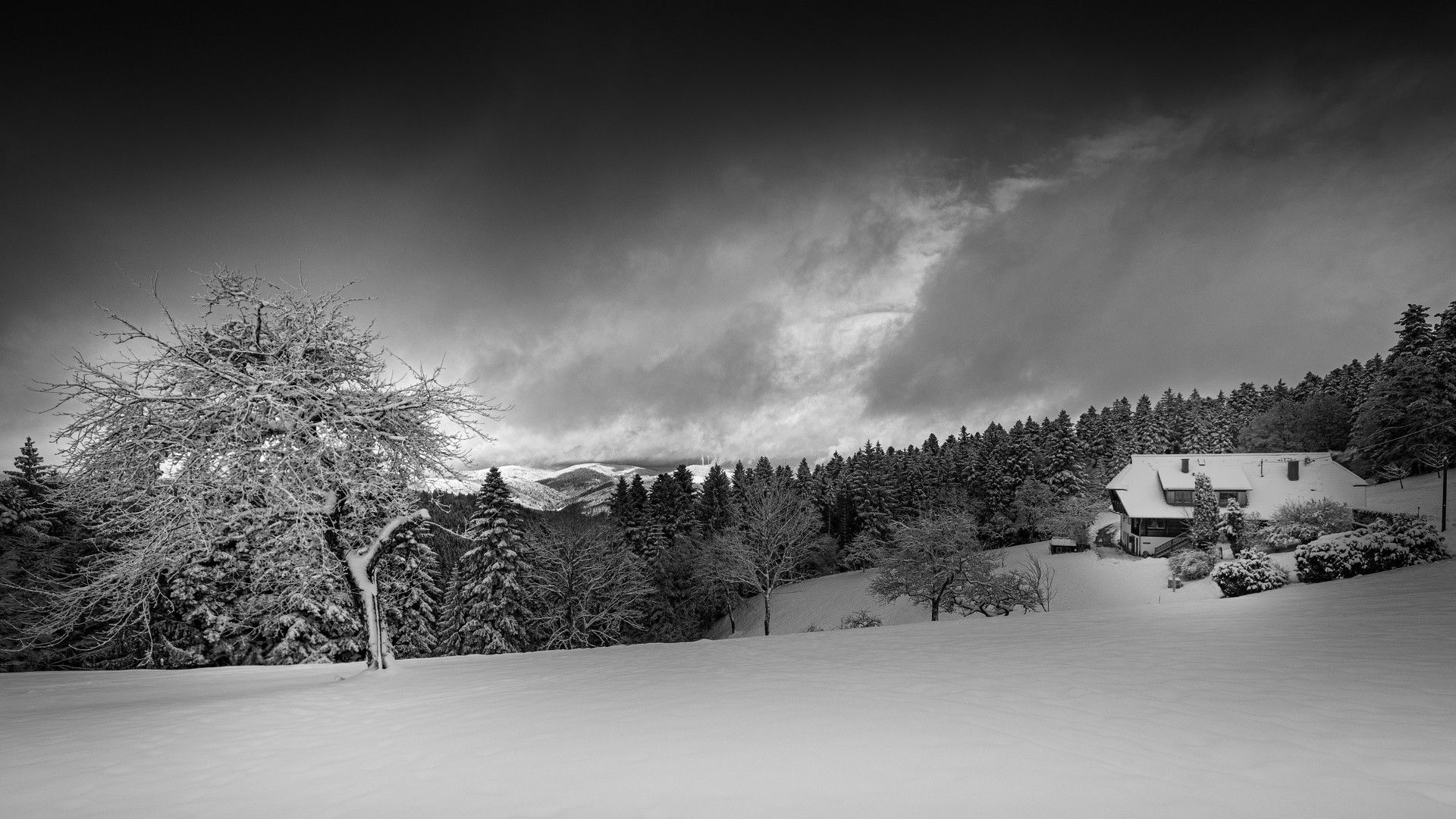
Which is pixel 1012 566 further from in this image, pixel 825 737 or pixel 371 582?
pixel 825 737

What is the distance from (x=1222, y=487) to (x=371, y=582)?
55.9 metres

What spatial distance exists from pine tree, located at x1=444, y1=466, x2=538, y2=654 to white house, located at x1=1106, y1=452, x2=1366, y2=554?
43092mm

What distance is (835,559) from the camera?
190 ft

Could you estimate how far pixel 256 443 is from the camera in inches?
402

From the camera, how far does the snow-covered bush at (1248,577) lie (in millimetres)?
16172

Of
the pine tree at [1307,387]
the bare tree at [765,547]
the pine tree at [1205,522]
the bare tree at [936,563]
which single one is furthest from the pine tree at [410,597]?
the pine tree at [1307,387]

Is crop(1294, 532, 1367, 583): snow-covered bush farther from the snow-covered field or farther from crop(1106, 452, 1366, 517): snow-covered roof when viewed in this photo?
crop(1106, 452, 1366, 517): snow-covered roof

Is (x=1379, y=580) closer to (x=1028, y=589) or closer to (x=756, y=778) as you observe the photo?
(x=1028, y=589)

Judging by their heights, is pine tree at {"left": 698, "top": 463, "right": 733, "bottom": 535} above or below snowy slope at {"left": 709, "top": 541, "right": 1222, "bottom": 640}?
above

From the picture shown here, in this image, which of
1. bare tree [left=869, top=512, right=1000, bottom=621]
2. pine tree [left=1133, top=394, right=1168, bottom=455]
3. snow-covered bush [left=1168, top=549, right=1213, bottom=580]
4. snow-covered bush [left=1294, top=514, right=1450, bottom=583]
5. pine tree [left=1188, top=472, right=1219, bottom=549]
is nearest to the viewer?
snow-covered bush [left=1294, top=514, right=1450, bottom=583]

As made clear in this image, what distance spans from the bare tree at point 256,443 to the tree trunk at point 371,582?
28 millimetres

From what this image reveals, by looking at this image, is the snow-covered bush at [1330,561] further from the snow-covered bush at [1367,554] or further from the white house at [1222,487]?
the white house at [1222,487]

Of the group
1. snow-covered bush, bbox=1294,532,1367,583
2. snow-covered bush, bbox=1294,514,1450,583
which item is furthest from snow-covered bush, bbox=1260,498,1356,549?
snow-covered bush, bbox=1294,532,1367,583

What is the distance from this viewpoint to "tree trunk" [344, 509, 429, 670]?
428 inches
